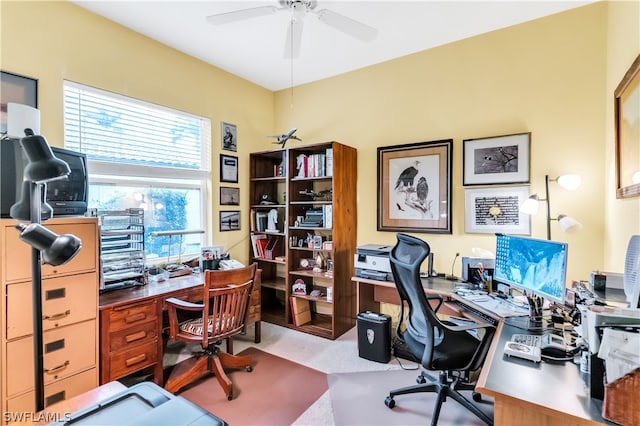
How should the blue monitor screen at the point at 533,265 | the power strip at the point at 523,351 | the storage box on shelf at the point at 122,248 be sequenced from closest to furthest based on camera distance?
1. the power strip at the point at 523,351
2. the blue monitor screen at the point at 533,265
3. the storage box on shelf at the point at 122,248

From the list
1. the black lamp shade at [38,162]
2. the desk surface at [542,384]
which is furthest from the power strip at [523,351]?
the black lamp shade at [38,162]

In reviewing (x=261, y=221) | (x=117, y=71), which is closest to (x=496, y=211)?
(x=261, y=221)

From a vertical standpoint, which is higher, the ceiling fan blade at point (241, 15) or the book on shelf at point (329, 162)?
the ceiling fan blade at point (241, 15)

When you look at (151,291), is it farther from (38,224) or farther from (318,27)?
(318,27)

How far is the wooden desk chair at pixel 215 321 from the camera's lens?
222 centimetres

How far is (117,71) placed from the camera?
2717 millimetres

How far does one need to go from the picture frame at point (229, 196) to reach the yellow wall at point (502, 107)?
55.8 inches

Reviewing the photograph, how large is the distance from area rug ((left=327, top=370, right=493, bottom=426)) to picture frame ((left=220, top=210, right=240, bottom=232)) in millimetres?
2030

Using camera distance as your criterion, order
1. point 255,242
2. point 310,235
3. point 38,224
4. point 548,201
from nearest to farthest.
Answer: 1. point 38,224
2. point 548,201
3. point 310,235
4. point 255,242

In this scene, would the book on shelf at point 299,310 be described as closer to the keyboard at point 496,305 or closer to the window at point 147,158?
the window at point 147,158

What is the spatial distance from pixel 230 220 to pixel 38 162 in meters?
2.54

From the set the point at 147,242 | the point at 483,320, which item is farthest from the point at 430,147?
the point at 147,242

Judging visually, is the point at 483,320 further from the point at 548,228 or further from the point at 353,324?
the point at 353,324

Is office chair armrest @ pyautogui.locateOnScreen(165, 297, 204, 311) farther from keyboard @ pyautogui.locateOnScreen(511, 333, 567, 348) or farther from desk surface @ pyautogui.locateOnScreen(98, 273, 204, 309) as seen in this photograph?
keyboard @ pyautogui.locateOnScreen(511, 333, 567, 348)
